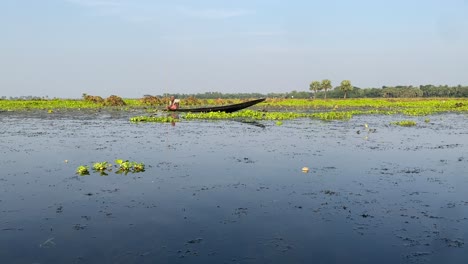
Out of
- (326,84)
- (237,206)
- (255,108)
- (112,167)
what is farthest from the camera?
(326,84)

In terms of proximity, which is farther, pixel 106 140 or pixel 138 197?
pixel 106 140

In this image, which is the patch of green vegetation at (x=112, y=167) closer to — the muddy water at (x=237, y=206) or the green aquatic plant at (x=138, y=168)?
the green aquatic plant at (x=138, y=168)

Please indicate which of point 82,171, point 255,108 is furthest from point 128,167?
point 255,108

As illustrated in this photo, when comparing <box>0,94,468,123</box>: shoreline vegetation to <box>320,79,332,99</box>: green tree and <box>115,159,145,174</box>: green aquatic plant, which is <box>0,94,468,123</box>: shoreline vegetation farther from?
<box>320,79,332,99</box>: green tree

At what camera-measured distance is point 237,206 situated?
10.0 meters

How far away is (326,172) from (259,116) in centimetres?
2696

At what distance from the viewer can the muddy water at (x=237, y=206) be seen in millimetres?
7270

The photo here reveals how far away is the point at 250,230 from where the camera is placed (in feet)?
27.3

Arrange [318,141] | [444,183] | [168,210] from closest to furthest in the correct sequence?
[168,210]
[444,183]
[318,141]

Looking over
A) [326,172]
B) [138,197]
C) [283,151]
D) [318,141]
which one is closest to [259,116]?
[318,141]

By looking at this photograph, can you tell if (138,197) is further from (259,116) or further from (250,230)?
(259,116)

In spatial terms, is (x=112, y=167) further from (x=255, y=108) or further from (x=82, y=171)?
(x=255, y=108)

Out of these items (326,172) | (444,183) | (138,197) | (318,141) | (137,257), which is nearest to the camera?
(137,257)

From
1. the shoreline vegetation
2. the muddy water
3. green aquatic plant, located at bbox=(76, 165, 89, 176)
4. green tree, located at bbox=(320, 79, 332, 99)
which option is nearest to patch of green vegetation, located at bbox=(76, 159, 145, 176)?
green aquatic plant, located at bbox=(76, 165, 89, 176)
